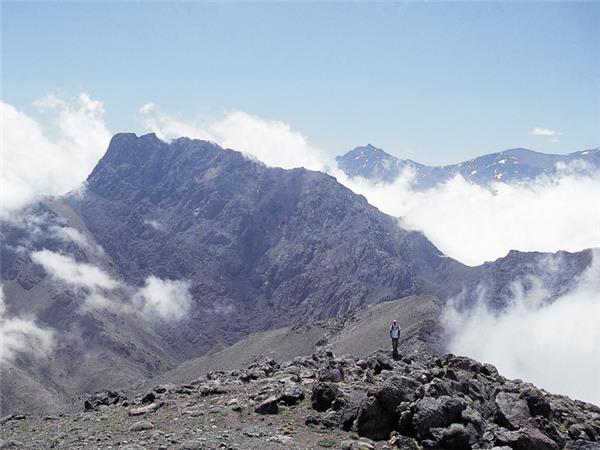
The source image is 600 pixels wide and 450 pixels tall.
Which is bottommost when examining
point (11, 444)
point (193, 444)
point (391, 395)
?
point (11, 444)

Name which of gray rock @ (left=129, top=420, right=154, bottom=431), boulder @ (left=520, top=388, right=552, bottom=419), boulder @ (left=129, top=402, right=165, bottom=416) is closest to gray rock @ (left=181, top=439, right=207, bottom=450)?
gray rock @ (left=129, top=420, right=154, bottom=431)

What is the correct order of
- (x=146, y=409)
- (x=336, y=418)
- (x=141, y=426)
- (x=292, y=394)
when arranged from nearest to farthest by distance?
(x=336, y=418) < (x=141, y=426) < (x=292, y=394) < (x=146, y=409)

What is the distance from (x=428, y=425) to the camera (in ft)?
93.4

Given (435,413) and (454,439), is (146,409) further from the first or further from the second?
(454,439)

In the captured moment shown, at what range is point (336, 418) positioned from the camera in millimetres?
31328

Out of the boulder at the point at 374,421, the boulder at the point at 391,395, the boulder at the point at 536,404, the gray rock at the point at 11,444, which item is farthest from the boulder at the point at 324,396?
the gray rock at the point at 11,444

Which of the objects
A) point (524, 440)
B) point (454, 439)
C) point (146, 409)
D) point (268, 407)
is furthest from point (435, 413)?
point (146, 409)

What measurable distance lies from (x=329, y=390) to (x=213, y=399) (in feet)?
27.1

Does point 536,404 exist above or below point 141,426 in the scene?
below

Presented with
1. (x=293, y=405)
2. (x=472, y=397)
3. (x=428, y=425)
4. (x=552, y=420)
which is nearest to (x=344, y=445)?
(x=428, y=425)

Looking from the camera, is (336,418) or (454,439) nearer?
(454,439)

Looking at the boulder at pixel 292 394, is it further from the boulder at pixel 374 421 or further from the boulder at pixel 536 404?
the boulder at pixel 536 404

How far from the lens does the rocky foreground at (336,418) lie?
28391mm

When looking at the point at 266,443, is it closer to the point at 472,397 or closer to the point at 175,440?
the point at 175,440
